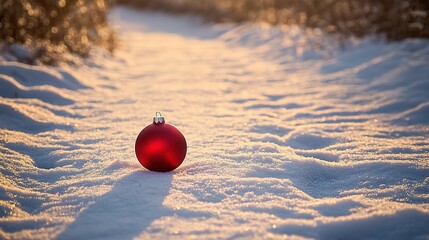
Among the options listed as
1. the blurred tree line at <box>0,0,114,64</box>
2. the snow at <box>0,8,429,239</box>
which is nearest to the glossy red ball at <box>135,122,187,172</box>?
the snow at <box>0,8,429,239</box>

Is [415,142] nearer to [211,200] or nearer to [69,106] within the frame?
[211,200]

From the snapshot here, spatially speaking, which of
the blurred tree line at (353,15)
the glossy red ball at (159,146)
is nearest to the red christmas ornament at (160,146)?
the glossy red ball at (159,146)

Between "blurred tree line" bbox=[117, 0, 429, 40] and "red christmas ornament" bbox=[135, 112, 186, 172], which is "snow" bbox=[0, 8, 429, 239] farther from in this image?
"blurred tree line" bbox=[117, 0, 429, 40]

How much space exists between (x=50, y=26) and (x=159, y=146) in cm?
408

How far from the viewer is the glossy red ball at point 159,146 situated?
224 centimetres

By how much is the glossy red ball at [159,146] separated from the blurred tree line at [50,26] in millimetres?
3215

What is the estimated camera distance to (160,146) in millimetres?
2238

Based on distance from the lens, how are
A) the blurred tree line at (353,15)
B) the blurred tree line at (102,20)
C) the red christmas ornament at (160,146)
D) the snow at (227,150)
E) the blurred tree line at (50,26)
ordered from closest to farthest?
the snow at (227,150), the red christmas ornament at (160,146), the blurred tree line at (50,26), the blurred tree line at (102,20), the blurred tree line at (353,15)

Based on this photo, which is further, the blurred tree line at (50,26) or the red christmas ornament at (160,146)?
the blurred tree line at (50,26)

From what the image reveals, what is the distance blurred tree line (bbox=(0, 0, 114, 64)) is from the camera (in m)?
4.67

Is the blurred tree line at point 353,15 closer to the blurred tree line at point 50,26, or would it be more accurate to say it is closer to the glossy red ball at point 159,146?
the blurred tree line at point 50,26

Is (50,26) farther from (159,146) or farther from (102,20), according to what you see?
(159,146)

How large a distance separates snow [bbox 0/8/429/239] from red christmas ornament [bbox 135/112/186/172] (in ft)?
0.32

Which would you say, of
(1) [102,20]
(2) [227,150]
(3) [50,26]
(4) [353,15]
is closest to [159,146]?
(2) [227,150]
